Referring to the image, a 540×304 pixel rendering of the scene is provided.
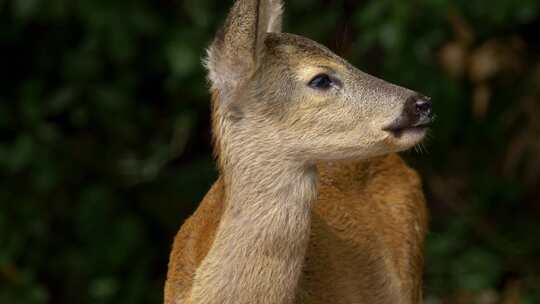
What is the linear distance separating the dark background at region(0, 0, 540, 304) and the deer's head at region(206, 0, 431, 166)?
220 cm

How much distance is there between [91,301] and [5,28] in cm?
154

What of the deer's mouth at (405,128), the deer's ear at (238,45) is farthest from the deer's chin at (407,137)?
the deer's ear at (238,45)

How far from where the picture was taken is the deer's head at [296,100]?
13.4ft

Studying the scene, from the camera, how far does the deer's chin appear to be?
4064mm

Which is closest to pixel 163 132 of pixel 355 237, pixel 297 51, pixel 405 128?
pixel 355 237

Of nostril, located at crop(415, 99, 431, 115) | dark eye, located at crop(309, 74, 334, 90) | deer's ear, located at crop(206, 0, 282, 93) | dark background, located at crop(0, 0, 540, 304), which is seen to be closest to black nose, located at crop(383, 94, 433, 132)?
nostril, located at crop(415, 99, 431, 115)

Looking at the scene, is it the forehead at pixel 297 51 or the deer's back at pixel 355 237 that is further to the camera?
the deer's back at pixel 355 237

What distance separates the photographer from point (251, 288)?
13.4 ft

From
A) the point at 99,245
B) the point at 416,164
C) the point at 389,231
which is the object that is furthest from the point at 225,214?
the point at 416,164

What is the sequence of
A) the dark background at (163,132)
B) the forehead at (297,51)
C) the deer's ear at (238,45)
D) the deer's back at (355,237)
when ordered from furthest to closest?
the dark background at (163,132) → the deer's back at (355,237) → the forehead at (297,51) → the deer's ear at (238,45)

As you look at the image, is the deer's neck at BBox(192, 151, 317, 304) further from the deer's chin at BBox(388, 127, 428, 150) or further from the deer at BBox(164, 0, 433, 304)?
the deer's chin at BBox(388, 127, 428, 150)

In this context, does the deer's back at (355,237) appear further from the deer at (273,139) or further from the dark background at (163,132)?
the dark background at (163,132)

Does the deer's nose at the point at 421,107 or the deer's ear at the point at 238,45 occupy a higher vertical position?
the deer's ear at the point at 238,45

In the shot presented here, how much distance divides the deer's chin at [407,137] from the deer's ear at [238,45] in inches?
19.8
